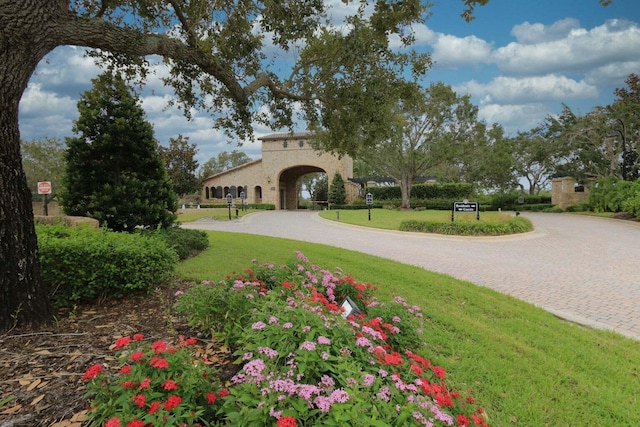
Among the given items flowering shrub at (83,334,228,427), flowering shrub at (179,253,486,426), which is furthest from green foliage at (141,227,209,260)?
flowering shrub at (83,334,228,427)

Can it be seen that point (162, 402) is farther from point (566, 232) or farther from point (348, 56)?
point (566, 232)

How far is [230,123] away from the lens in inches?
332

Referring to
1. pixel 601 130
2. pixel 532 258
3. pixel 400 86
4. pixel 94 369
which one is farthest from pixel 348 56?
pixel 601 130

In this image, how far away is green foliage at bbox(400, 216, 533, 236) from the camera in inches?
510

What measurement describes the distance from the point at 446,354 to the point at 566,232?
540 inches

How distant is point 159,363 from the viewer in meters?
1.71

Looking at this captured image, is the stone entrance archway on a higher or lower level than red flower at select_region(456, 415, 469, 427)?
higher

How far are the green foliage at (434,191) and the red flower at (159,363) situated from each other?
32.4 m

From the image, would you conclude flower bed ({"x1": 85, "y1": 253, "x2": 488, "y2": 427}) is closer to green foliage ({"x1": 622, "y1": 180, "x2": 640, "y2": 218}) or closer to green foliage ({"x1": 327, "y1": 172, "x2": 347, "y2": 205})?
green foliage ({"x1": 622, "y1": 180, "x2": 640, "y2": 218})

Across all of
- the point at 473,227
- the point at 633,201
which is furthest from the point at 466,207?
the point at 633,201

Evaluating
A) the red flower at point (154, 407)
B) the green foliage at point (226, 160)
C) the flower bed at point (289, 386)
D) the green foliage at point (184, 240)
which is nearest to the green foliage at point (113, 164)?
the green foliage at point (184, 240)

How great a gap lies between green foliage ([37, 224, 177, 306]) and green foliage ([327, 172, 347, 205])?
30308mm

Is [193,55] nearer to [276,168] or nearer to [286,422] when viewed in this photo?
[286,422]

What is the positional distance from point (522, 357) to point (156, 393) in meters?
3.47
